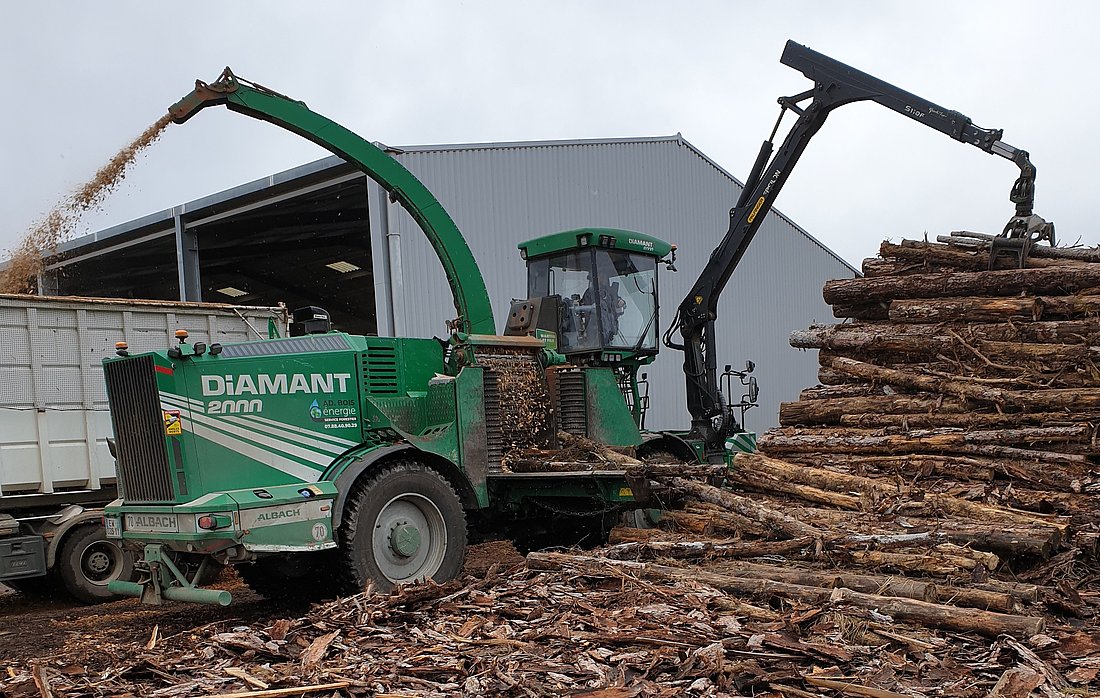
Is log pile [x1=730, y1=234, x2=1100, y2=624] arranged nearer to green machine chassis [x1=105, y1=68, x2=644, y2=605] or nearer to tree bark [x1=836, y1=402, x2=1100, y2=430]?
tree bark [x1=836, y1=402, x2=1100, y2=430]

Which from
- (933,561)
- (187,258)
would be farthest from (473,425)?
(187,258)

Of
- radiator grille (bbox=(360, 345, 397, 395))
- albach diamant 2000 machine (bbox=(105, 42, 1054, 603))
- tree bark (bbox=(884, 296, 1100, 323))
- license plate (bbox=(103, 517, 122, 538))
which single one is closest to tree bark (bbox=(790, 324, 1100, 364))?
tree bark (bbox=(884, 296, 1100, 323))

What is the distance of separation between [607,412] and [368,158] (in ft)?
11.0

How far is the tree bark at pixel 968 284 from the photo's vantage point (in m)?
8.87

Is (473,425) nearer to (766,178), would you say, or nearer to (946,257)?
(946,257)

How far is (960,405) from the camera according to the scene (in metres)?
8.81

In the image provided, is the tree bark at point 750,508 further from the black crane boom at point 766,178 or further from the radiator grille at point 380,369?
the black crane boom at point 766,178

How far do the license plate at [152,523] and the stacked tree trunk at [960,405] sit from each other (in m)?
4.95

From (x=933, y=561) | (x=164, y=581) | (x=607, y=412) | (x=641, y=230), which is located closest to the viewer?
(x=933, y=561)

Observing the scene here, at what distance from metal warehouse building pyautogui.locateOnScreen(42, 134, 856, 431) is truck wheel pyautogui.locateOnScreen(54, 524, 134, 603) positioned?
6.48 m

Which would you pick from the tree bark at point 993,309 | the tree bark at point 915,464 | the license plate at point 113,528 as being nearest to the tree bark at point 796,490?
the tree bark at point 915,464

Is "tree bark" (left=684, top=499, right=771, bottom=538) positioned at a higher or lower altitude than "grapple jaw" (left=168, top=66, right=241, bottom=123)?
lower

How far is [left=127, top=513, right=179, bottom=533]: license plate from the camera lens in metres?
7.39

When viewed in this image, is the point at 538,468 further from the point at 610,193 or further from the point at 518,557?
the point at 610,193
